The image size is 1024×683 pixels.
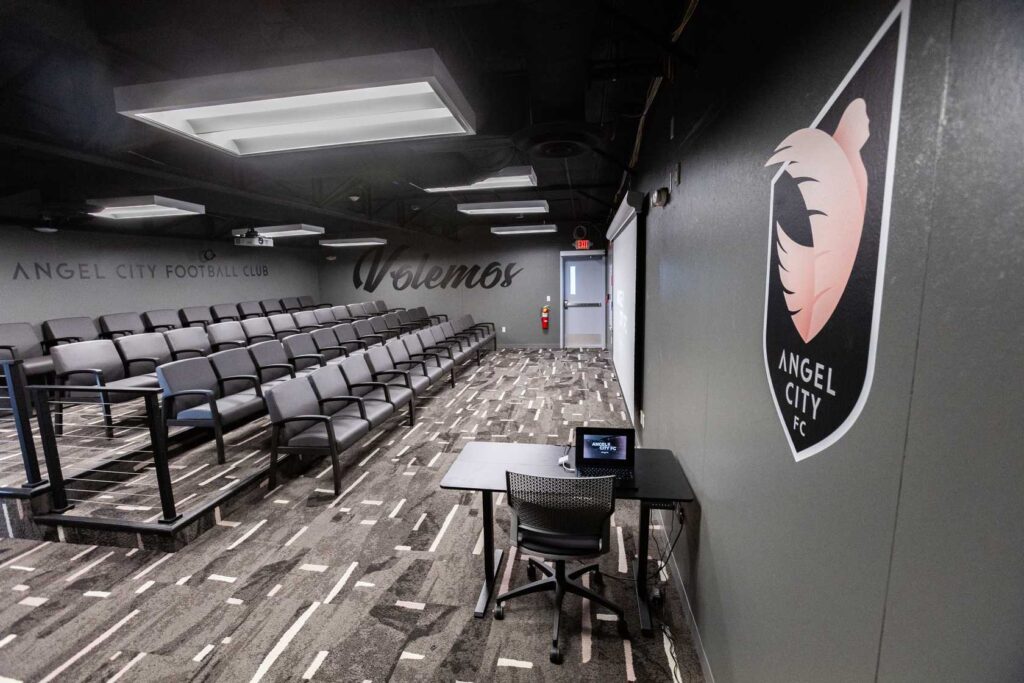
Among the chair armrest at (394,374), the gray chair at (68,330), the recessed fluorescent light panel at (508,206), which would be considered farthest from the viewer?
the gray chair at (68,330)

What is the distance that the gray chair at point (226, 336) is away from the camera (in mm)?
6461

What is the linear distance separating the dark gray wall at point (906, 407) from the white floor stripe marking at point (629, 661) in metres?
0.43

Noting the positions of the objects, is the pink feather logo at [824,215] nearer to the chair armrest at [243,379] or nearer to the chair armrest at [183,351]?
the chair armrest at [243,379]

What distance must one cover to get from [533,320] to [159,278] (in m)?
7.37

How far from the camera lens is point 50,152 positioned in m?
3.17

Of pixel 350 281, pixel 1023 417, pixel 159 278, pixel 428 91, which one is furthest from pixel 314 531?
pixel 350 281

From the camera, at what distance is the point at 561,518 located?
2.05 metres

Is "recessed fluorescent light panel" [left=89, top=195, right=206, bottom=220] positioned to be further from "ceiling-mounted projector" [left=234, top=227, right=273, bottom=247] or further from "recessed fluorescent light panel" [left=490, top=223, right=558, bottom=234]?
"recessed fluorescent light panel" [left=490, top=223, right=558, bottom=234]

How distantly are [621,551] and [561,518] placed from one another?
1.12 m

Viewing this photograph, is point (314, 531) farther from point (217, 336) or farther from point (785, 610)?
point (217, 336)

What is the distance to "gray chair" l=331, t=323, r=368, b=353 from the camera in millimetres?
6973

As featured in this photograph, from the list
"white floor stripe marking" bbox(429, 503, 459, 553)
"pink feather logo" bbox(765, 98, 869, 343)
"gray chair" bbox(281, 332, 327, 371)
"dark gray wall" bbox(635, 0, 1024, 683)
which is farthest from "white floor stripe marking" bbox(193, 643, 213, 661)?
"gray chair" bbox(281, 332, 327, 371)

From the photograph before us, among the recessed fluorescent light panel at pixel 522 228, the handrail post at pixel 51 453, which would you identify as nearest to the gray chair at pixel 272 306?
the recessed fluorescent light panel at pixel 522 228

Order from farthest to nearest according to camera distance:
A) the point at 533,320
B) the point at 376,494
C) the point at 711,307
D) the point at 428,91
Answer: the point at 533,320
the point at 376,494
the point at 711,307
the point at 428,91
